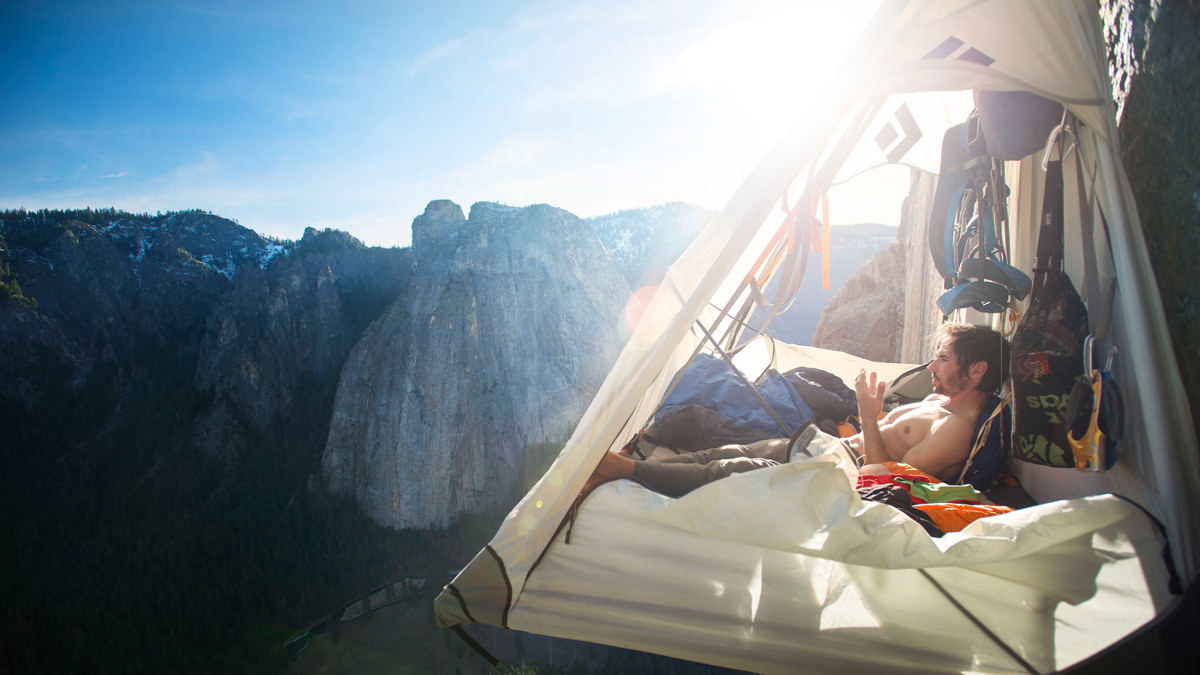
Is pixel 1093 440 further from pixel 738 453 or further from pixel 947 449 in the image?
pixel 738 453

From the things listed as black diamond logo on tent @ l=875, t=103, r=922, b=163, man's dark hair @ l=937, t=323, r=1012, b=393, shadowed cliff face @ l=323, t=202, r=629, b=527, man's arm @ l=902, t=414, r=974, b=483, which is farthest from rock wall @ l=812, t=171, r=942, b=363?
shadowed cliff face @ l=323, t=202, r=629, b=527

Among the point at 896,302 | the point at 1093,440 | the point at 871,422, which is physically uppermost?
the point at 896,302

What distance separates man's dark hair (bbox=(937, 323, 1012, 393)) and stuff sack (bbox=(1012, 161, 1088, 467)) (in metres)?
0.61

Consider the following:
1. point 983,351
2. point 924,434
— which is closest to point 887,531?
point 924,434

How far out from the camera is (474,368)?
109 feet

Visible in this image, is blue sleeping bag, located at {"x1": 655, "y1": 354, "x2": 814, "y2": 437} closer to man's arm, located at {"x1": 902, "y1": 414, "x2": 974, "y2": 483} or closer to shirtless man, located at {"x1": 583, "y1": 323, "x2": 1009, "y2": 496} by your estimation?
shirtless man, located at {"x1": 583, "y1": 323, "x2": 1009, "y2": 496}

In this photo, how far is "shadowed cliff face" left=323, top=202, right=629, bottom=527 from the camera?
106 ft

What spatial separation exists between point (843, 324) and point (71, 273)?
201 ft

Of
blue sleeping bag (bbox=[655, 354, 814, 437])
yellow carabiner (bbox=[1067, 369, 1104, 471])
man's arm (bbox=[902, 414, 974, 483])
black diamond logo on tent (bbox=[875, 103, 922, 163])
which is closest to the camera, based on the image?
yellow carabiner (bbox=[1067, 369, 1104, 471])

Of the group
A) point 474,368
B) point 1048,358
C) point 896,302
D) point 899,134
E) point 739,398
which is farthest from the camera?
point 474,368

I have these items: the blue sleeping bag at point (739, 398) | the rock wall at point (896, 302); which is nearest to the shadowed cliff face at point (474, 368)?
the rock wall at point (896, 302)

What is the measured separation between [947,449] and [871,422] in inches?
14.1

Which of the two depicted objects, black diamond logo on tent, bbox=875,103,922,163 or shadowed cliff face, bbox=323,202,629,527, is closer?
black diamond logo on tent, bbox=875,103,922,163

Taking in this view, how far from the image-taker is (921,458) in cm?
257
